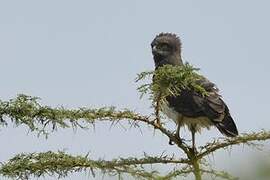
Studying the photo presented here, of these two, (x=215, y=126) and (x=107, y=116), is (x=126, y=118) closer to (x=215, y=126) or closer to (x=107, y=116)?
(x=107, y=116)

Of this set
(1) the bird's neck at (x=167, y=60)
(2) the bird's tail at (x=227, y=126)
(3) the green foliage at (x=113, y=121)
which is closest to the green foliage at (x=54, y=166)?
(3) the green foliage at (x=113, y=121)

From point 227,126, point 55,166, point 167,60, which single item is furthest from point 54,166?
point 167,60

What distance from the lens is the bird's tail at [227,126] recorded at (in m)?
7.53

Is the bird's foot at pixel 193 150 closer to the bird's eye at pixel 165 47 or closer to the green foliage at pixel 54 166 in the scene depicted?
the green foliage at pixel 54 166

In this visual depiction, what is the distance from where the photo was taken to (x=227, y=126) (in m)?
7.84

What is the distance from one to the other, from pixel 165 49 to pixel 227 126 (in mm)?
2866

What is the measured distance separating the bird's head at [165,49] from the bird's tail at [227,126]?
225 centimetres

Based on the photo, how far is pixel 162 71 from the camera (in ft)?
11.5

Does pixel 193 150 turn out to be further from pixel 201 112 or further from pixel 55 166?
pixel 201 112

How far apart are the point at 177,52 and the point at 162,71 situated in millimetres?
7084

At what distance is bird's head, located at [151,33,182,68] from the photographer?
10.3 metres

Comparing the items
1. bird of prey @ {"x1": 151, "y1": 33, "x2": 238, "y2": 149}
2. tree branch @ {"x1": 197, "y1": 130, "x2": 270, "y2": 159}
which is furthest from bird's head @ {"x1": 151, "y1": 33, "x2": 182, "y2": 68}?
tree branch @ {"x1": 197, "y1": 130, "x2": 270, "y2": 159}

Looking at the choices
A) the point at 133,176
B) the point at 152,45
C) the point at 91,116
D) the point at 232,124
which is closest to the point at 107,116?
the point at 91,116

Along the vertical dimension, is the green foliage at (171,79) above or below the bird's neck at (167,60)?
below
